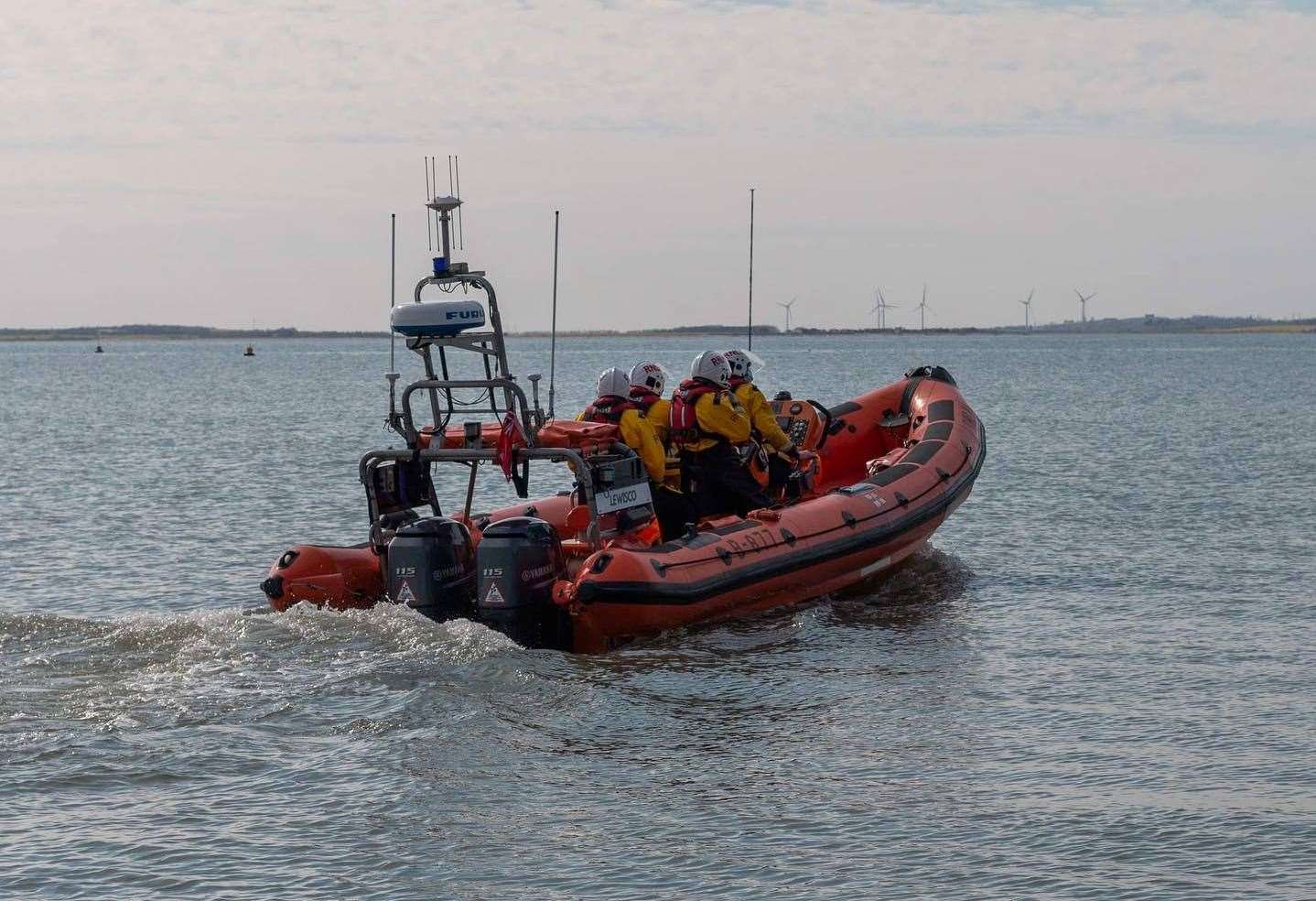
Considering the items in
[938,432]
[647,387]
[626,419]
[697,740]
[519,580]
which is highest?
[647,387]

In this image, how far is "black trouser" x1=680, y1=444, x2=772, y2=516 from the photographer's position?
10.1 metres

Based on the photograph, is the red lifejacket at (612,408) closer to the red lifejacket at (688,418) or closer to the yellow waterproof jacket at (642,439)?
the yellow waterproof jacket at (642,439)

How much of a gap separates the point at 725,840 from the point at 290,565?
3913 millimetres

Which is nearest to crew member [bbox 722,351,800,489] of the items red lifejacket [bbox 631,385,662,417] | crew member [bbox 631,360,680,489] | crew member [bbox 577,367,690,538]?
crew member [bbox 631,360,680,489]

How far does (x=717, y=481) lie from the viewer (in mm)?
10070

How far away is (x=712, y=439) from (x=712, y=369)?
42 cm

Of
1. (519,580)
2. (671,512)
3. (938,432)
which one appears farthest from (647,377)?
(938,432)

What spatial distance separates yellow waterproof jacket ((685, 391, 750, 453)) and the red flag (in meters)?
1.97

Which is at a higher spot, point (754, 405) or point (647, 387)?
point (647, 387)

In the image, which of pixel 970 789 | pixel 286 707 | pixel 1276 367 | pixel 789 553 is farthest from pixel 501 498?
pixel 1276 367

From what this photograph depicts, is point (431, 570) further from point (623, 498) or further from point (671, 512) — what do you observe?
point (671, 512)

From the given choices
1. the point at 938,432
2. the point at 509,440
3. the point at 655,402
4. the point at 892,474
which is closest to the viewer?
the point at 509,440

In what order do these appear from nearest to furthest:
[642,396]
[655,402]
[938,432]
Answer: [642,396]
[655,402]
[938,432]

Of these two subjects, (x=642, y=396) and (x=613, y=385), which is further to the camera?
(x=642, y=396)
